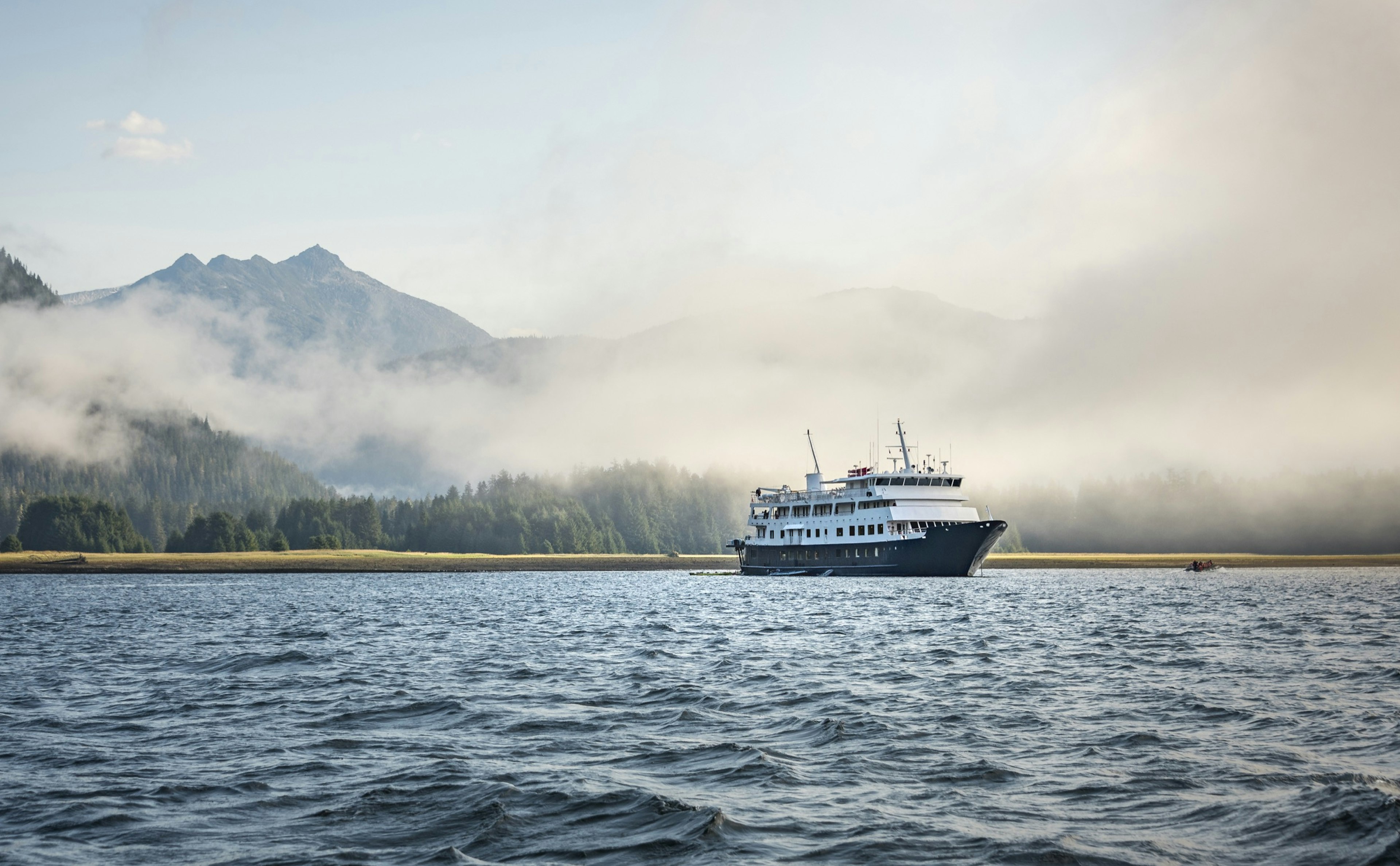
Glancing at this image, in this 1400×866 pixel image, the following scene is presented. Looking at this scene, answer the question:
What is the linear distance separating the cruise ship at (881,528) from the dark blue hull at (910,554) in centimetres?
10

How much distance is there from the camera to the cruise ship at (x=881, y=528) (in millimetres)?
114750

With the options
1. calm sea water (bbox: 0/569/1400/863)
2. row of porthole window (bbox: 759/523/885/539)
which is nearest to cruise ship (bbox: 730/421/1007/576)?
row of porthole window (bbox: 759/523/885/539)

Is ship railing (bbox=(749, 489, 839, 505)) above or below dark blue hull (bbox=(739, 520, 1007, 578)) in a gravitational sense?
above

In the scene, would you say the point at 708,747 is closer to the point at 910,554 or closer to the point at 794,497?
the point at 910,554

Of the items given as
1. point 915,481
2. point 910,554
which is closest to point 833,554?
point 910,554

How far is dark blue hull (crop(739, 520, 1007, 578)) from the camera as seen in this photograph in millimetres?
112625

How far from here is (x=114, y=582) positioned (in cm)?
12575

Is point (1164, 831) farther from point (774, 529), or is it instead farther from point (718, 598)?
point (774, 529)

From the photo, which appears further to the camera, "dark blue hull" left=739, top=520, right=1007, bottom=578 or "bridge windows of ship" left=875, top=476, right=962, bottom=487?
"bridge windows of ship" left=875, top=476, right=962, bottom=487

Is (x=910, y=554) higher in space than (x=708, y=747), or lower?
higher

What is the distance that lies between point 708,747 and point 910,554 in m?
99.2

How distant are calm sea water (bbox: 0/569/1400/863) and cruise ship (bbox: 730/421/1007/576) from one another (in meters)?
66.8

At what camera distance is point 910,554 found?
116 meters

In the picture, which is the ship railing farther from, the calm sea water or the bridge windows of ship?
the calm sea water
